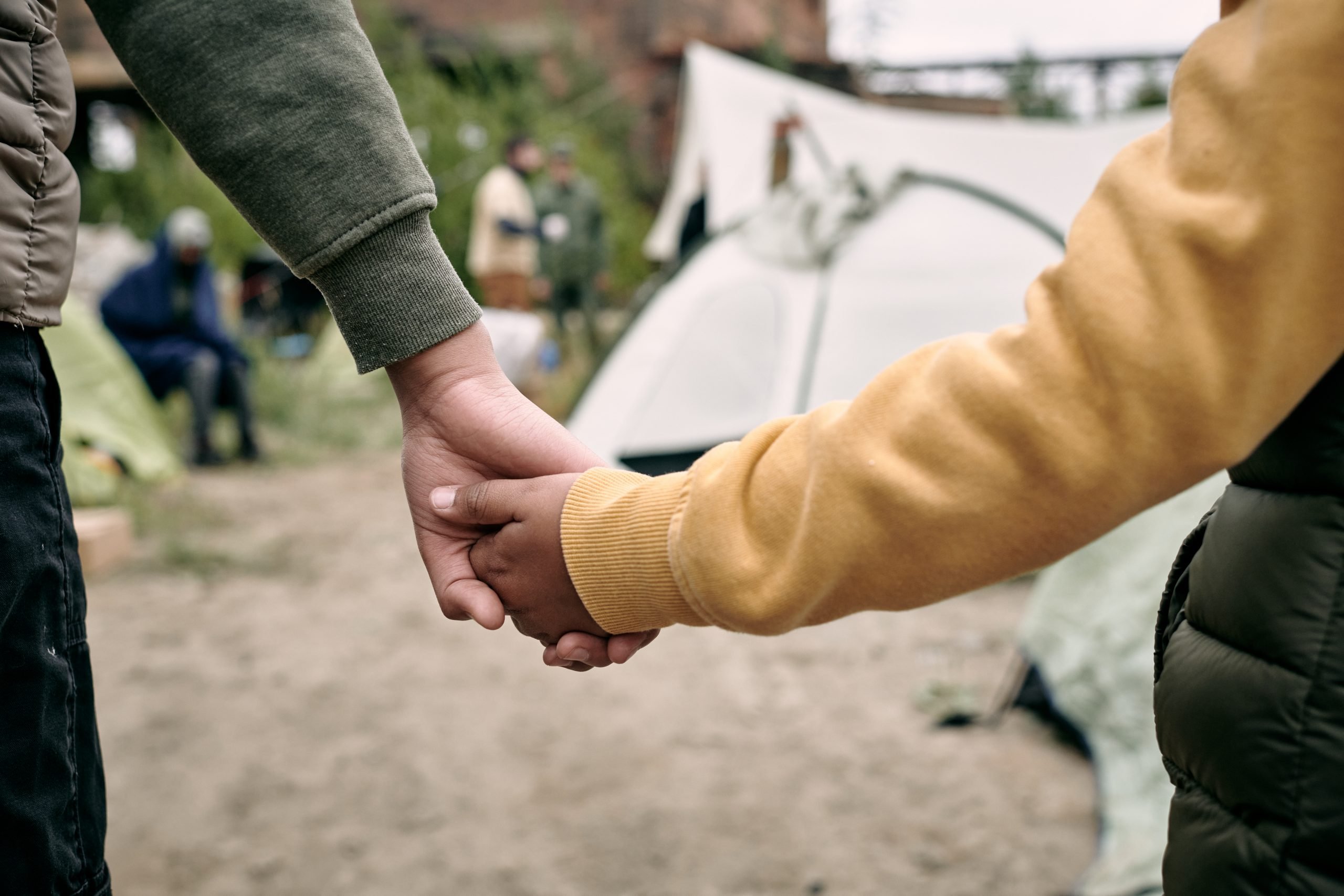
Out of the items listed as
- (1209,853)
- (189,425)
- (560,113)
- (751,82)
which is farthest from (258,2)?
(560,113)

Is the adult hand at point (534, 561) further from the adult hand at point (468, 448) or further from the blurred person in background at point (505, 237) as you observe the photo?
the blurred person in background at point (505, 237)

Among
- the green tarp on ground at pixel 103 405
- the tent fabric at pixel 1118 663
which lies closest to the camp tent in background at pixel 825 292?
the tent fabric at pixel 1118 663

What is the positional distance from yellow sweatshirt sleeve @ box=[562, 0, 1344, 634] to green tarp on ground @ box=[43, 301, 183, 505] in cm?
474

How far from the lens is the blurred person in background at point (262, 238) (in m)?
0.71

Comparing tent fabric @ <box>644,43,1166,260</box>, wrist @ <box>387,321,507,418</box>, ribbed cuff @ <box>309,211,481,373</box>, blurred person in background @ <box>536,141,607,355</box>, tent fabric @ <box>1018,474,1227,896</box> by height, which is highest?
ribbed cuff @ <box>309,211,481,373</box>

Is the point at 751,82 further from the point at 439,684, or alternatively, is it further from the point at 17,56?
the point at 17,56

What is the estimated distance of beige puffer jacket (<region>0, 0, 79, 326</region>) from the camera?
0.72 m

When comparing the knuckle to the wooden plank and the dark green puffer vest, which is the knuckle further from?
the wooden plank

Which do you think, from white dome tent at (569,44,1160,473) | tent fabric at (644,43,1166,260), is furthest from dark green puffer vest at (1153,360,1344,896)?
white dome tent at (569,44,1160,473)

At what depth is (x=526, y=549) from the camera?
38.8 inches

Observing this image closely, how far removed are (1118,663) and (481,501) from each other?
170 centimetres

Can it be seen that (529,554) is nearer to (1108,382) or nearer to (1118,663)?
(1108,382)

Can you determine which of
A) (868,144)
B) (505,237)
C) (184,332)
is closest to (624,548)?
(868,144)

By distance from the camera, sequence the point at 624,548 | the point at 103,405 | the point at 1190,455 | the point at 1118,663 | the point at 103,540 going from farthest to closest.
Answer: the point at 103,405
the point at 103,540
the point at 1118,663
the point at 624,548
the point at 1190,455
